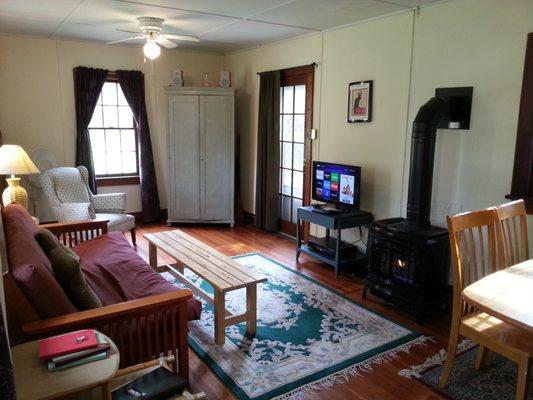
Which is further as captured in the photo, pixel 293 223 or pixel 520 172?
pixel 293 223

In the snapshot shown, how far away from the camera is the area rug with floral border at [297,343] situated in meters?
2.43

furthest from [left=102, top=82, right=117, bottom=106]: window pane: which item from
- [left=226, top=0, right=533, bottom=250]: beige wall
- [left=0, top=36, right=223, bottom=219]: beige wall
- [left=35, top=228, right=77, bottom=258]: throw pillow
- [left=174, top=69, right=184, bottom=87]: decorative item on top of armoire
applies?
[left=35, top=228, right=77, bottom=258]: throw pillow

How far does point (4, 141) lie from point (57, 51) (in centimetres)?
128

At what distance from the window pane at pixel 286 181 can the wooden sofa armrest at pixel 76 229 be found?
7.93 feet

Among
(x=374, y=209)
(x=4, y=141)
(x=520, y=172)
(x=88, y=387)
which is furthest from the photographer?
(x=4, y=141)

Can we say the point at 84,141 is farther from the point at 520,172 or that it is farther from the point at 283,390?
the point at 520,172

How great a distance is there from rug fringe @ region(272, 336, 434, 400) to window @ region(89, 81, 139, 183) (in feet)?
14.5

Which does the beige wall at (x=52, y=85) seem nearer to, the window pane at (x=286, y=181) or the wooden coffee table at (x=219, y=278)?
the window pane at (x=286, y=181)

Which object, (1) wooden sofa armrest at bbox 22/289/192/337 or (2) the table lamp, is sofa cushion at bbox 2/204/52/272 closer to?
(1) wooden sofa armrest at bbox 22/289/192/337

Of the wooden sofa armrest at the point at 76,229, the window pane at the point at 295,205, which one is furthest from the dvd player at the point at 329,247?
the wooden sofa armrest at the point at 76,229

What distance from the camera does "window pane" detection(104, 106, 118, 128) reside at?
18.7ft

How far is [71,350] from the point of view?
62.1 inches

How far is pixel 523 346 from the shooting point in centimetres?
196

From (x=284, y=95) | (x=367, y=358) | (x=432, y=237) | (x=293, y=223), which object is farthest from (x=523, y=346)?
(x=284, y=95)
